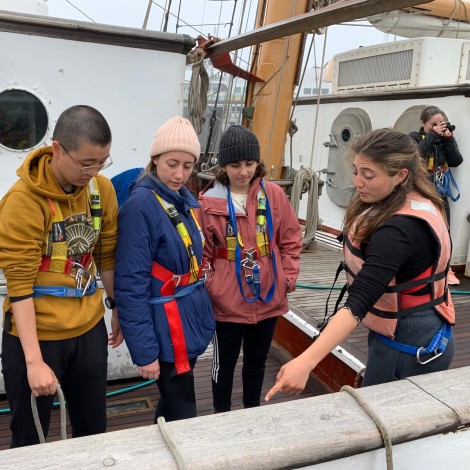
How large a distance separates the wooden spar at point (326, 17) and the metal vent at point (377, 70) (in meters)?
5.24

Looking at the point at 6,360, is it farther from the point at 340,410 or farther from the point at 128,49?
the point at 128,49

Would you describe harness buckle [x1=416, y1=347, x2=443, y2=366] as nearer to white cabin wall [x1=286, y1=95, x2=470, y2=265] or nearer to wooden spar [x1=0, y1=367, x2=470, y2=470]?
wooden spar [x1=0, y1=367, x2=470, y2=470]

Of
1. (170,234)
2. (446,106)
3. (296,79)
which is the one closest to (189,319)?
(170,234)

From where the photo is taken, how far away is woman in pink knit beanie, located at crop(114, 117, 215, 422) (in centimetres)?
203

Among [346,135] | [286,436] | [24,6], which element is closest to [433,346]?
[286,436]

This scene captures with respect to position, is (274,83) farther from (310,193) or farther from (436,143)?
(436,143)

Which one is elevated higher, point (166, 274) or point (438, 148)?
point (438, 148)

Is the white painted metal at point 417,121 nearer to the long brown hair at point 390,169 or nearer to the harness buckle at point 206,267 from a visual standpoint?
the harness buckle at point 206,267

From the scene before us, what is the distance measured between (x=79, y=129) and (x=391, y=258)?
1073 mm

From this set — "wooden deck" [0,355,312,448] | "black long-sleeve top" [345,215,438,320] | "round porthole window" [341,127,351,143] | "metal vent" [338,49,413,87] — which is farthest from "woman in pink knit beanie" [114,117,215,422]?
"metal vent" [338,49,413,87]

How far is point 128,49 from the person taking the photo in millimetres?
3250

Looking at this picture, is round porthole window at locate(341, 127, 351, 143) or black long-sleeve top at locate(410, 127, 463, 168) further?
round porthole window at locate(341, 127, 351, 143)

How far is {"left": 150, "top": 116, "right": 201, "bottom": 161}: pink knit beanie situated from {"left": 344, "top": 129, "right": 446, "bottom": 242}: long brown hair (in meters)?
0.63

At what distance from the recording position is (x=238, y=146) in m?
2.54
